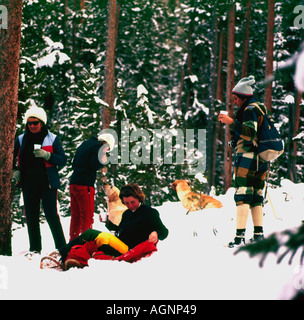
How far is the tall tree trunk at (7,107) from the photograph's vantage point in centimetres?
637

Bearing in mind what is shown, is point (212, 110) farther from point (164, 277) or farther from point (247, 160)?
point (164, 277)

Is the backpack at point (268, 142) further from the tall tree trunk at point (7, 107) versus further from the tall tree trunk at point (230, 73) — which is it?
the tall tree trunk at point (230, 73)

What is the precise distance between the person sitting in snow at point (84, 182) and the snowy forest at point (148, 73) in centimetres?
221

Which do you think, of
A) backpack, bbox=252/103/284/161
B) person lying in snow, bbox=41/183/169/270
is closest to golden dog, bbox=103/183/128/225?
person lying in snow, bbox=41/183/169/270

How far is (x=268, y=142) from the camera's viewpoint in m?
5.39

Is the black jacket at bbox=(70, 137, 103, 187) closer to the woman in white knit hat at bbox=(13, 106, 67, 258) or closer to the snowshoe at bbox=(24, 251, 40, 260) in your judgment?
the woman in white knit hat at bbox=(13, 106, 67, 258)

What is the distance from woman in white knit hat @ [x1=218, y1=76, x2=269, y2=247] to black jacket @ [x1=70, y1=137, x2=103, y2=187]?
2.38 meters

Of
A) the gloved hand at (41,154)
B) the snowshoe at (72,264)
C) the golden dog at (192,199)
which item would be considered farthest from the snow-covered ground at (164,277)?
the golden dog at (192,199)

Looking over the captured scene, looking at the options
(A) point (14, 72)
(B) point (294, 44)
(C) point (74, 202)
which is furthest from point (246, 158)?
(B) point (294, 44)

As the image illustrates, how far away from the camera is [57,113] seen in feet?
76.1

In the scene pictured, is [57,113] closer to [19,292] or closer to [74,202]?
[74,202]

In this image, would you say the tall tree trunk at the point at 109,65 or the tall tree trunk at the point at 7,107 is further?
the tall tree trunk at the point at 109,65

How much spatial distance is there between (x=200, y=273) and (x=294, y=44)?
22.0 meters
